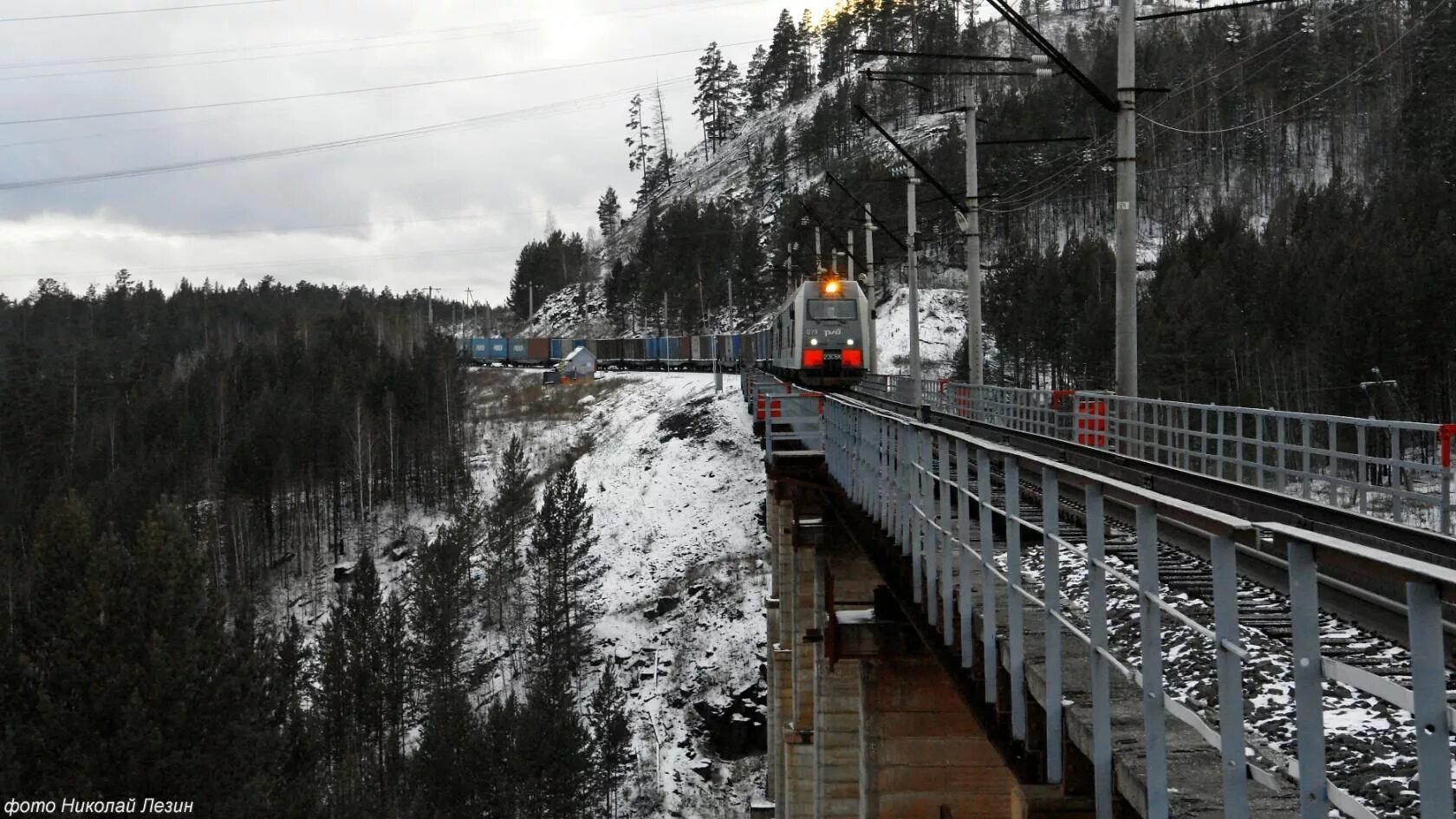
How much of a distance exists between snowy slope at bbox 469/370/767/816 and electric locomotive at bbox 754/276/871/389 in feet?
49.6

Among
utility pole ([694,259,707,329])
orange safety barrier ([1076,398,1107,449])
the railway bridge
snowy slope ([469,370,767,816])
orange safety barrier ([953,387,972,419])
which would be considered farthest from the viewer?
utility pole ([694,259,707,329])

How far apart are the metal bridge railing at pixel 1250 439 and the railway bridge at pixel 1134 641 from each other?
10.3 inches

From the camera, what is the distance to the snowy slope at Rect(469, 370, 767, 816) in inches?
1860

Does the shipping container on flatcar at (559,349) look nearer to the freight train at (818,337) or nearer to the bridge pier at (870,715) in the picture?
the freight train at (818,337)

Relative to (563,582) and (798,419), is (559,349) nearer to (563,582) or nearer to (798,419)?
(563,582)

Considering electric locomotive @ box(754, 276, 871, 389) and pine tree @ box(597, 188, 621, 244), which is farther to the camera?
pine tree @ box(597, 188, 621, 244)

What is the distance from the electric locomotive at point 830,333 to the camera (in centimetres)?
3925

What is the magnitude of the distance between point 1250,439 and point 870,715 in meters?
5.20

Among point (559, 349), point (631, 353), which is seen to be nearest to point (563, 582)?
point (631, 353)

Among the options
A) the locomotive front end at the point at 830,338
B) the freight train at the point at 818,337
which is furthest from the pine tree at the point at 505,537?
the locomotive front end at the point at 830,338

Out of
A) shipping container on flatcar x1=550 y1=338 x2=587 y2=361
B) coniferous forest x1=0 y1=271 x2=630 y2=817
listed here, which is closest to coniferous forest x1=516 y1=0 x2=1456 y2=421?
shipping container on flatcar x1=550 y1=338 x2=587 y2=361

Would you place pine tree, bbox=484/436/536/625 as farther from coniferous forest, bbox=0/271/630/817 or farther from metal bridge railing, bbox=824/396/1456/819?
metal bridge railing, bbox=824/396/1456/819

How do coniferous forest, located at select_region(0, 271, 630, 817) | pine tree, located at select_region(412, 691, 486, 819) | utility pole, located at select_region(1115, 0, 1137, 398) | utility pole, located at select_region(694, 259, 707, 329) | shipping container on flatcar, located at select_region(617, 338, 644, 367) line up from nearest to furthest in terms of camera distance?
utility pole, located at select_region(1115, 0, 1137, 398) → coniferous forest, located at select_region(0, 271, 630, 817) → pine tree, located at select_region(412, 691, 486, 819) → shipping container on flatcar, located at select_region(617, 338, 644, 367) → utility pole, located at select_region(694, 259, 707, 329)

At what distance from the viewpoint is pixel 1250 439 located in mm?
12500
